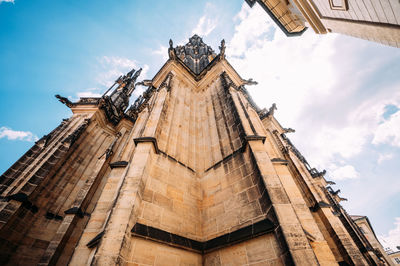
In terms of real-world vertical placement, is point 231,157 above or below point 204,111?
below

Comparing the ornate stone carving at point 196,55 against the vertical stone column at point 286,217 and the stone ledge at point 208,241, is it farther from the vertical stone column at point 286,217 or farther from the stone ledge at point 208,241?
the stone ledge at point 208,241

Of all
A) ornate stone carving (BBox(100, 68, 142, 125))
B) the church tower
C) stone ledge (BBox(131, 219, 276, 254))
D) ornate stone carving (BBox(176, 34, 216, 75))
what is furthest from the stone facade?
ornate stone carving (BBox(100, 68, 142, 125))

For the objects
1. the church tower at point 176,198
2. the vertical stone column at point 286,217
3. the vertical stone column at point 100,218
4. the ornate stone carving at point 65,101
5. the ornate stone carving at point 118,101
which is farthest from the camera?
the ornate stone carving at point 118,101

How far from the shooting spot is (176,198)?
4.39 m

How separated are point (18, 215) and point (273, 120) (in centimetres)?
1460

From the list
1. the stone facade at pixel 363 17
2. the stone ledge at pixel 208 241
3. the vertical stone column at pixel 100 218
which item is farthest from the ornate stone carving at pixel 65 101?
the stone facade at pixel 363 17

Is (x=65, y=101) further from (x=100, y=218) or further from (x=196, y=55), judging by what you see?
(x=196, y=55)

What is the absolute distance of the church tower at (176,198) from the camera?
9.91 feet

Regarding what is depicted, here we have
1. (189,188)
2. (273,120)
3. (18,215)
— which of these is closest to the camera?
(189,188)

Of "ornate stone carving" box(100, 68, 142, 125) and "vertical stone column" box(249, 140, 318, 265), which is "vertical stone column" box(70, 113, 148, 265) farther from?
"ornate stone carving" box(100, 68, 142, 125)

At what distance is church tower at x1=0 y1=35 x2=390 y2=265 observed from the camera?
3.02m

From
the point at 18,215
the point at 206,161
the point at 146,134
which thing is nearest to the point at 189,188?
the point at 206,161

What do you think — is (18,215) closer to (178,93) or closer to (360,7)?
(178,93)

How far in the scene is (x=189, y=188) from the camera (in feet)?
16.1
